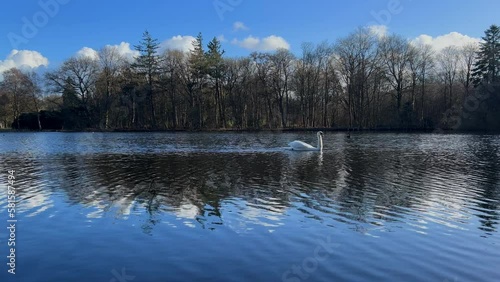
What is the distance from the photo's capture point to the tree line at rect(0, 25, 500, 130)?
7200cm

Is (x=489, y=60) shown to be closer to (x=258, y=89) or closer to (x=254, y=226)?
(x=258, y=89)

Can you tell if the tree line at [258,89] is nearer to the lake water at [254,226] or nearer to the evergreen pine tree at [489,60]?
the evergreen pine tree at [489,60]

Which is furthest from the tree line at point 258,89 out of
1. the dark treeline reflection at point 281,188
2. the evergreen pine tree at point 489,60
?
the dark treeline reflection at point 281,188

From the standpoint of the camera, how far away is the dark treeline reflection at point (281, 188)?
10.6m

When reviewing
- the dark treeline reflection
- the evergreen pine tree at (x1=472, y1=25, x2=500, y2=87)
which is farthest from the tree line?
the dark treeline reflection

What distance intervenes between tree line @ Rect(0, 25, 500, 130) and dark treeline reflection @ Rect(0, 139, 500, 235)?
170ft

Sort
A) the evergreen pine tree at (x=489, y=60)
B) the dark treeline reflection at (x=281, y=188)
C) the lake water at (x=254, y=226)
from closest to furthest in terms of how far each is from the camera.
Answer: the lake water at (x=254, y=226) → the dark treeline reflection at (x=281, y=188) → the evergreen pine tree at (x=489, y=60)

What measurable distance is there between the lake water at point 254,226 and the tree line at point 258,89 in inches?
→ 2260

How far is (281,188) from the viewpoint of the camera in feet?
47.2

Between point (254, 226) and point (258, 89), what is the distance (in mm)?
69677

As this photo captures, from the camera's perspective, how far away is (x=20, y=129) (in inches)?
3206

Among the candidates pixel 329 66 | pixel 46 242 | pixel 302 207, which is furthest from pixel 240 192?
pixel 329 66

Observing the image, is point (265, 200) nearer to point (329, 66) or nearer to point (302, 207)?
point (302, 207)

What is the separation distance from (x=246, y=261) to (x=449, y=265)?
347cm
